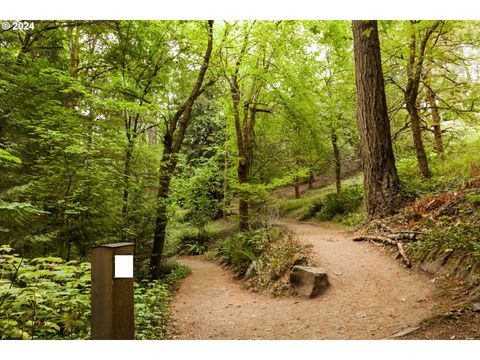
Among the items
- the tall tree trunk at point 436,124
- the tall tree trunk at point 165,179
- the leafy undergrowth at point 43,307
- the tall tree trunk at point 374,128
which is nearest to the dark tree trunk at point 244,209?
the tall tree trunk at point 165,179

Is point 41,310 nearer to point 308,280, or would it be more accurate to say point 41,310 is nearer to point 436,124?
point 308,280

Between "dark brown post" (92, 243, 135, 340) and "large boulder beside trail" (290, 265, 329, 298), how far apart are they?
2387 mm

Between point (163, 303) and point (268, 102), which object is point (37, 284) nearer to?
point (163, 303)

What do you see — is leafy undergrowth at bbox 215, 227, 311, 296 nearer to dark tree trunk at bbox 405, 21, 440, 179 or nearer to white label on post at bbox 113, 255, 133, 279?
white label on post at bbox 113, 255, 133, 279

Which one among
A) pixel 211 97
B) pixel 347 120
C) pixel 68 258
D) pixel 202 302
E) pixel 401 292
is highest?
pixel 211 97

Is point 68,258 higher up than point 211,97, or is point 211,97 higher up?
point 211,97

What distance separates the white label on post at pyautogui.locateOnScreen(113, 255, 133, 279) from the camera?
1947mm

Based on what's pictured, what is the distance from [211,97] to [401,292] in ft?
26.0

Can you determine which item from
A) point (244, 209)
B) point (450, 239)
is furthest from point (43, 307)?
point (244, 209)

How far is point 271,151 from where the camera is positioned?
6797mm

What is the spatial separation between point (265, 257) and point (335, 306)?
2.12 metres

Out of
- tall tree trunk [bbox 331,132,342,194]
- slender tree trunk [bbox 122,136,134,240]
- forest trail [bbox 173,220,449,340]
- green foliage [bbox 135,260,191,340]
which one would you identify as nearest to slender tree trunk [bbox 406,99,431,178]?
tall tree trunk [bbox 331,132,342,194]
